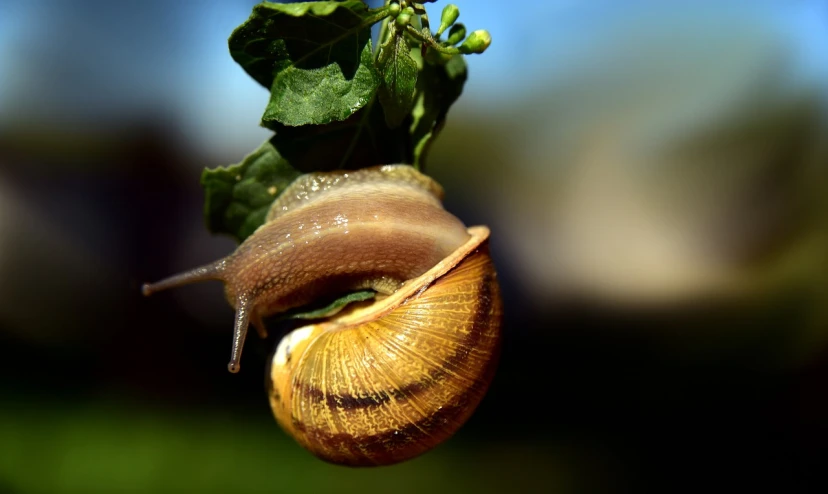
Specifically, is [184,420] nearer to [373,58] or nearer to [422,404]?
[422,404]

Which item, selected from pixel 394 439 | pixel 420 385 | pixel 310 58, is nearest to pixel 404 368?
pixel 420 385

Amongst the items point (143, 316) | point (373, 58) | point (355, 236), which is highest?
point (373, 58)

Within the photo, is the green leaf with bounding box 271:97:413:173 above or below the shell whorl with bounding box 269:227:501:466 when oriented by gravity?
above

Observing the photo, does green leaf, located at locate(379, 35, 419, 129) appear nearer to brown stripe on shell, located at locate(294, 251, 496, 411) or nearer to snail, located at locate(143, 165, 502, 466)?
snail, located at locate(143, 165, 502, 466)

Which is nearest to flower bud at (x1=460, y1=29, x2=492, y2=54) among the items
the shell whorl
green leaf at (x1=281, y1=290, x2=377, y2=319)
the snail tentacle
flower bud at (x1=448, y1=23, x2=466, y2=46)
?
flower bud at (x1=448, y1=23, x2=466, y2=46)

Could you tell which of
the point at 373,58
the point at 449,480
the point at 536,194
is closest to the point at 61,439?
the point at 449,480

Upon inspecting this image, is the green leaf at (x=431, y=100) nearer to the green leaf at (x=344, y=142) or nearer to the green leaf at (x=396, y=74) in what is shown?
the green leaf at (x=344, y=142)
